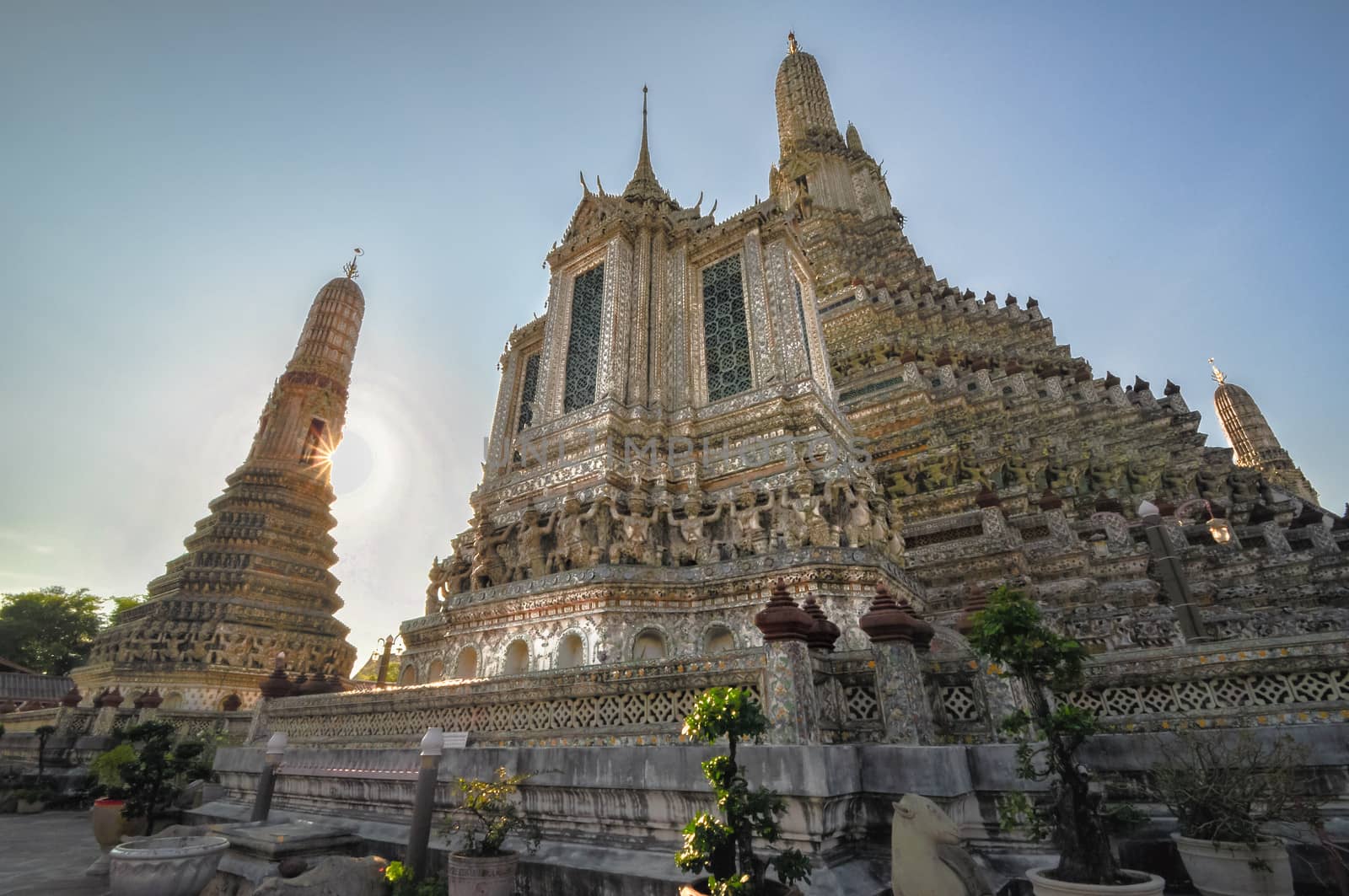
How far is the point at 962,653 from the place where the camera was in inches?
208

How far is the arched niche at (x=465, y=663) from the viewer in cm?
1107

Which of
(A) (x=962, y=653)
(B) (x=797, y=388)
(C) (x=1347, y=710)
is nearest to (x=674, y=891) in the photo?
(A) (x=962, y=653)

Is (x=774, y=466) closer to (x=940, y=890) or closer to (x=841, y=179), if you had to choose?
(x=940, y=890)

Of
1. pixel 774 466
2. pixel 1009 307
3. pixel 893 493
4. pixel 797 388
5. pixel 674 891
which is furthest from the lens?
pixel 1009 307

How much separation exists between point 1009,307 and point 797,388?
22462 millimetres

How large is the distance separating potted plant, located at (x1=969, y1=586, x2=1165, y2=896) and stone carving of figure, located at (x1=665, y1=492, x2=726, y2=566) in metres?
6.29

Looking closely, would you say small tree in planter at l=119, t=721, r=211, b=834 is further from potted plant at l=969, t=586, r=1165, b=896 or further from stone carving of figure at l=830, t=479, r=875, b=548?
stone carving of figure at l=830, t=479, r=875, b=548

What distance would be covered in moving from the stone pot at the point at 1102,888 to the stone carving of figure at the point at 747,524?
683 centimetres

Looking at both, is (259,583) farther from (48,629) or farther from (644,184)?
(48,629)

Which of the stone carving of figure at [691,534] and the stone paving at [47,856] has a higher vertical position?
the stone carving of figure at [691,534]

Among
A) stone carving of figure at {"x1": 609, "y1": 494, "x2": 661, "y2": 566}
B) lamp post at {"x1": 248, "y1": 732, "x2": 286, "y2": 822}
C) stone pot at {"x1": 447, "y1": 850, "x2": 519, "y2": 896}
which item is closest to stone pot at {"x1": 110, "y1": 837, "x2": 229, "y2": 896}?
lamp post at {"x1": 248, "y1": 732, "x2": 286, "y2": 822}

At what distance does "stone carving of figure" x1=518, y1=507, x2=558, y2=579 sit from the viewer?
11.3 metres

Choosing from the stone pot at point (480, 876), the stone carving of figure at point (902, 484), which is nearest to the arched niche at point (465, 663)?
the stone pot at point (480, 876)

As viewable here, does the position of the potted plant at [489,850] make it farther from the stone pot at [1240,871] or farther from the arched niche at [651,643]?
the arched niche at [651,643]
